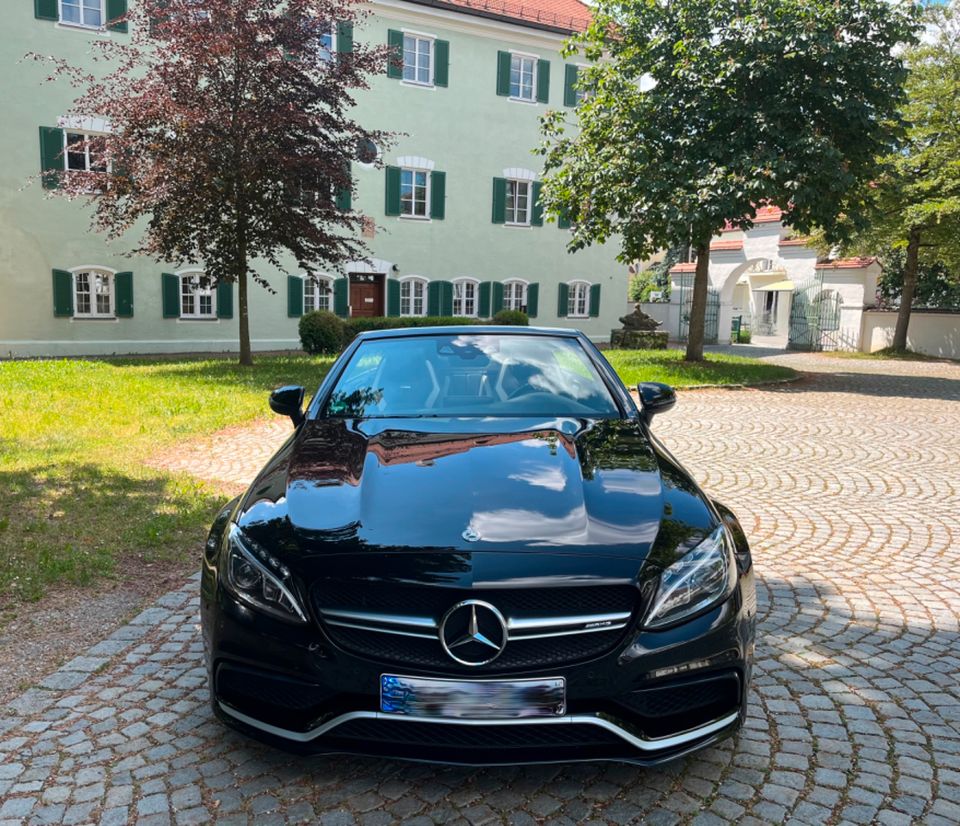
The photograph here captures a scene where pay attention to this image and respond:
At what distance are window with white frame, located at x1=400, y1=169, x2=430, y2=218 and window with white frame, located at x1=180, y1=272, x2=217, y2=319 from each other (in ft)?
22.4

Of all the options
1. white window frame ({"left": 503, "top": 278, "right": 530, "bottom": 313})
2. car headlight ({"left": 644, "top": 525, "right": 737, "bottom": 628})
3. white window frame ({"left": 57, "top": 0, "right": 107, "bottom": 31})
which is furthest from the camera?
white window frame ({"left": 503, "top": 278, "right": 530, "bottom": 313})

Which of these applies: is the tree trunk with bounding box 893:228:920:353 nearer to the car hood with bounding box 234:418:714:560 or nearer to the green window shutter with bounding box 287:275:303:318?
the green window shutter with bounding box 287:275:303:318

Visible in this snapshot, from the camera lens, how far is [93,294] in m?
22.5

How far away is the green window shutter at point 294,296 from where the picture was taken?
24938mm

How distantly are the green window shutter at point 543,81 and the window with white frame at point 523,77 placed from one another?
14 centimetres

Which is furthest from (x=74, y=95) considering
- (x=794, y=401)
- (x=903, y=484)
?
(x=903, y=484)

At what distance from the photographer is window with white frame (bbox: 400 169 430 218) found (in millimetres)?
26484

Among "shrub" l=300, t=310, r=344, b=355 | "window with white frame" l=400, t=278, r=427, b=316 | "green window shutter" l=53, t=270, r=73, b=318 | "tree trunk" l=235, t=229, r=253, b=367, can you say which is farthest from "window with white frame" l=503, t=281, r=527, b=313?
"green window shutter" l=53, t=270, r=73, b=318

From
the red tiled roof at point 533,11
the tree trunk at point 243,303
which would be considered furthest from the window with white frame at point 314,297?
the red tiled roof at point 533,11

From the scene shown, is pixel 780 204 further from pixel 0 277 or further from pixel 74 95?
pixel 0 277

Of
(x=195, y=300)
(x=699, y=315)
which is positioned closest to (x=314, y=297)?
(x=195, y=300)

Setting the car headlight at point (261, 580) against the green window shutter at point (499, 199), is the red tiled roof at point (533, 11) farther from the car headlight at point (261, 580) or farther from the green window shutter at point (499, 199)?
the car headlight at point (261, 580)

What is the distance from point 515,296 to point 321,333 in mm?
9654

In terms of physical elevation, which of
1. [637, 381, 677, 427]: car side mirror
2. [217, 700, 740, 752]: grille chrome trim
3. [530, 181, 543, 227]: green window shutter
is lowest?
[217, 700, 740, 752]: grille chrome trim
